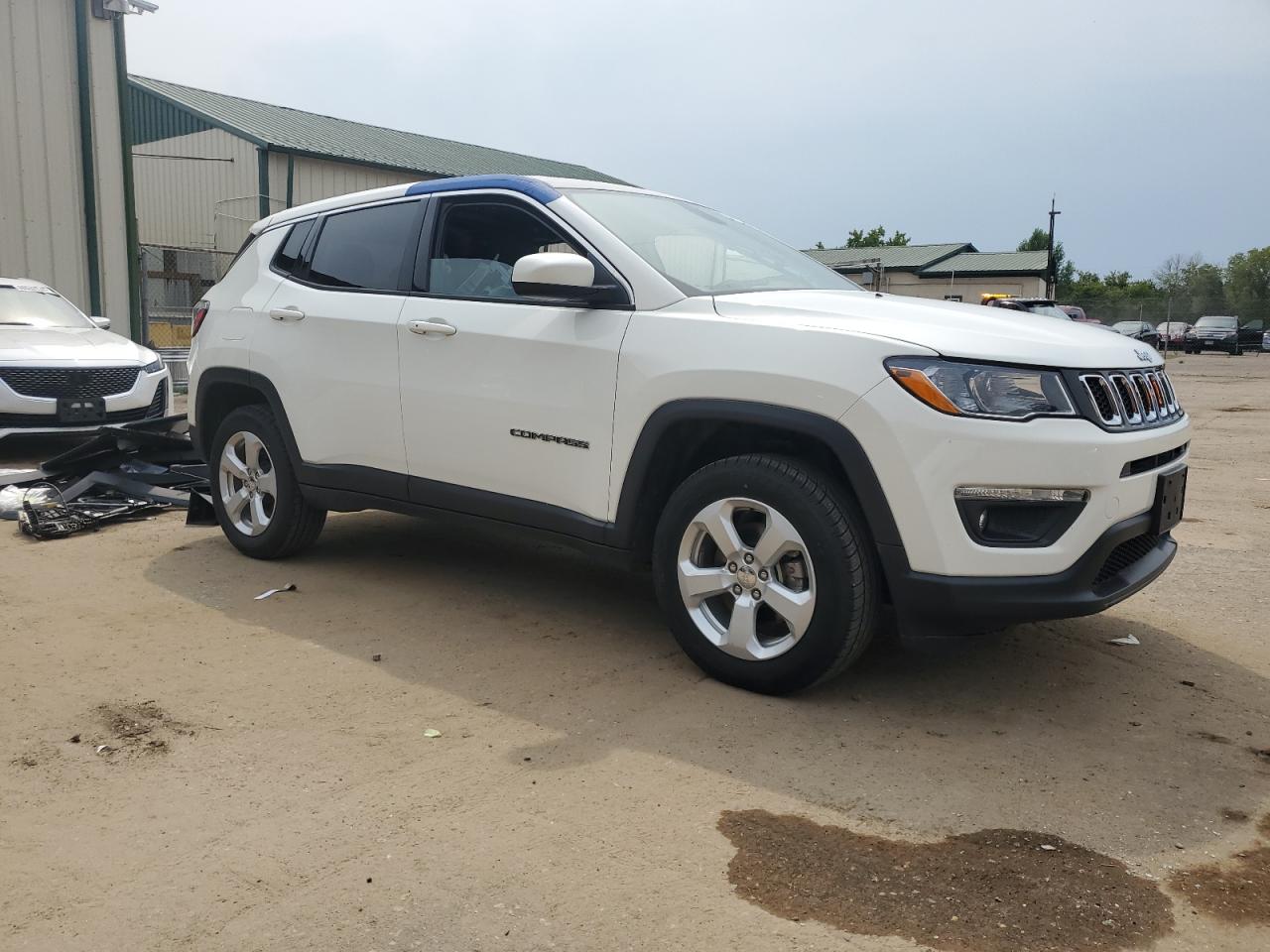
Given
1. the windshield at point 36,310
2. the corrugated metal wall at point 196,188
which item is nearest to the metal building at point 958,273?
the corrugated metal wall at point 196,188

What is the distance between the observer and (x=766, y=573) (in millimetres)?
3736

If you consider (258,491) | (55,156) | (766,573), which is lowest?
(258,491)

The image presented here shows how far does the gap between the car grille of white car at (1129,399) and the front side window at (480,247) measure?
2.02m

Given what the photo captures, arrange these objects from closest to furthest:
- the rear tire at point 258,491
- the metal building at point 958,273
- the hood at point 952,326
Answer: the hood at point 952,326 < the rear tire at point 258,491 < the metal building at point 958,273

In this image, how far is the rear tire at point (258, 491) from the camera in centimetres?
555

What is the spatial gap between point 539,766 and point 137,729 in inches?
52.5

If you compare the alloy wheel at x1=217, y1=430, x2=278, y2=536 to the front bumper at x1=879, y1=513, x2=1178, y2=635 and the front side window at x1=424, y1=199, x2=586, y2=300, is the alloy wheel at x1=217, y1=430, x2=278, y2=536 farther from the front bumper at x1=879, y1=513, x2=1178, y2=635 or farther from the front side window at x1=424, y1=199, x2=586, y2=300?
the front bumper at x1=879, y1=513, x2=1178, y2=635

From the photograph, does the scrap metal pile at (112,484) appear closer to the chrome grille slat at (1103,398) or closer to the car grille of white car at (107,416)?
the car grille of white car at (107,416)

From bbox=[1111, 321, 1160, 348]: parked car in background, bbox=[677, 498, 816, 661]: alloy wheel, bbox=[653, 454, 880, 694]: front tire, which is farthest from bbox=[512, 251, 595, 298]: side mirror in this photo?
bbox=[1111, 321, 1160, 348]: parked car in background

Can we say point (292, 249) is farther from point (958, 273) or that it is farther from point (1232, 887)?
point (958, 273)

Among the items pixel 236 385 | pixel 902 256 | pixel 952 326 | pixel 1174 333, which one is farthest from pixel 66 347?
pixel 902 256

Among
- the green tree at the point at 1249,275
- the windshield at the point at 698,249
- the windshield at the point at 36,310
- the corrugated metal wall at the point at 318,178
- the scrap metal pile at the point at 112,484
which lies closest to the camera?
the windshield at the point at 698,249

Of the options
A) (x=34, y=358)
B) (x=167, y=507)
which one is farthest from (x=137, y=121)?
(x=167, y=507)

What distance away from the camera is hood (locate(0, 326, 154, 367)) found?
9.04 metres
